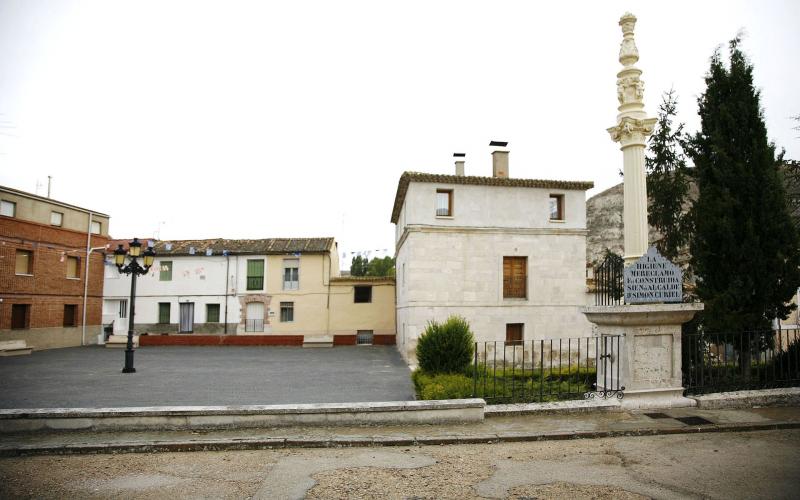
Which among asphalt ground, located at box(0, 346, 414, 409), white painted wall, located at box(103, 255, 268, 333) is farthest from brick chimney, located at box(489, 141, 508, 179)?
white painted wall, located at box(103, 255, 268, 333)

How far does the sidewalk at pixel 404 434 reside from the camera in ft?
20.8

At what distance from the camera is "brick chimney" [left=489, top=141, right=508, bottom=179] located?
22.3 metres

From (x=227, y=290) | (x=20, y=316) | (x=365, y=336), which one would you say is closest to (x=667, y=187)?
(x=365, y=336)

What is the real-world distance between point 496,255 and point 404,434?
14.7 meters

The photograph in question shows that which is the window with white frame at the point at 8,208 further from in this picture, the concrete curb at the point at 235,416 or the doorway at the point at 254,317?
the concrete curb at the point at 235,416

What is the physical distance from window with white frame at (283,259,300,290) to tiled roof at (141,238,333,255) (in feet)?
2.47

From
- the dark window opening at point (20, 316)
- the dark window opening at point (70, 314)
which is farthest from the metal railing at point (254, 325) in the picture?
the dark window opening at point (20, 316)

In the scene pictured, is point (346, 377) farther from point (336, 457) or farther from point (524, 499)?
point (524, 499)

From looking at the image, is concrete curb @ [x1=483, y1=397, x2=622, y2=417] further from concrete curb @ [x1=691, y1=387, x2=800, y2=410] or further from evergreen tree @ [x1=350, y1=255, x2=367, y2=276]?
evergreen tree @ [x1=350, y1=255, x2=367, y2=276]

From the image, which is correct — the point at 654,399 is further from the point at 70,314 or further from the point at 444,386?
the point at 70,314

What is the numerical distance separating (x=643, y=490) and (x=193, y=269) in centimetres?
Result: 2999

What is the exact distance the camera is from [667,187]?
742 inches

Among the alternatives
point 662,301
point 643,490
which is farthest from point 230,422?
point 662,301

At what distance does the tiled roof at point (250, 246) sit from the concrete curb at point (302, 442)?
23722 mm
